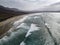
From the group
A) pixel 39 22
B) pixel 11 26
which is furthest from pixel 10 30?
pixel 39 22

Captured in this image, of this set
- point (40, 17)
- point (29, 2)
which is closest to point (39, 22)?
point (40, 17)

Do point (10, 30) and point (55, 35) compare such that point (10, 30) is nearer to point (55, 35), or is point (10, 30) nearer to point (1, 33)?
point (1, 33)

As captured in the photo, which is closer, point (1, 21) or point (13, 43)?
point (13, 43)

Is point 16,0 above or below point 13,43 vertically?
above

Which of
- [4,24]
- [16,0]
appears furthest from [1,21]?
[16,0]

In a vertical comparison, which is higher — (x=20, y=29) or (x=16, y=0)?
(x=16, y=0)

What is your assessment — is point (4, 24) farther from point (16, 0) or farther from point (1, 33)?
point (16, 0)

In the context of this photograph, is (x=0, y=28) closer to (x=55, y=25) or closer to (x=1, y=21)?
(x=1, y=21)

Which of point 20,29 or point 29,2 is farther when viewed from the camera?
point 29,2
